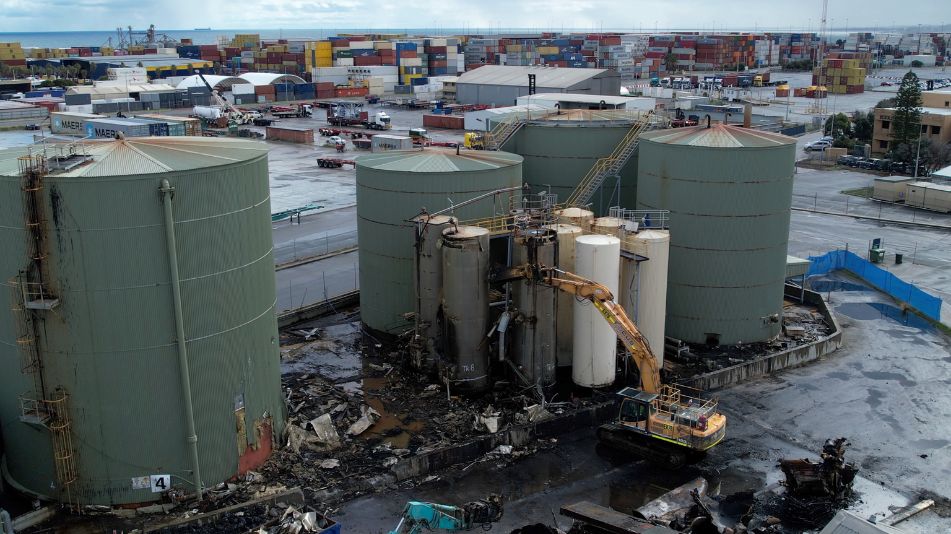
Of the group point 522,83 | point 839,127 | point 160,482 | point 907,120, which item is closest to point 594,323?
point 160,482

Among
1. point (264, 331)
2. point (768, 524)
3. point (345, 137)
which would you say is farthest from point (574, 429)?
point (345, 137)

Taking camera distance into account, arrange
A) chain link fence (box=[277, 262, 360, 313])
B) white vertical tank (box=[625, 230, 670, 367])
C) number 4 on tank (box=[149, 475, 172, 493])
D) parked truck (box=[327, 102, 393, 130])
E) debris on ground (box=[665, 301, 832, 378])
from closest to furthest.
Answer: number 4 on tank (box=[149, 475, 172, 493]) → white vertical tank (box=[625, 230, 670, 367]) → debris on ground (box=[665, 301, 832, 378]) → chain link fence (box=[277, 262, 360, 313]) → parked truck (box=[327, 102, 393, 130])

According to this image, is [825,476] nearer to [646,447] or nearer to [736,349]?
[646,447]

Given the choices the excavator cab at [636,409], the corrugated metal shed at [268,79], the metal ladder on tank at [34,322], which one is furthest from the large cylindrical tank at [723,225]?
the corrugated metal shed at [268,79]

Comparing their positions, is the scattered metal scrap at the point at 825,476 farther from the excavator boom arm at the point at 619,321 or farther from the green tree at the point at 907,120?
the green tree at the point at 907,120

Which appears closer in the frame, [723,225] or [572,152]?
[723,225]

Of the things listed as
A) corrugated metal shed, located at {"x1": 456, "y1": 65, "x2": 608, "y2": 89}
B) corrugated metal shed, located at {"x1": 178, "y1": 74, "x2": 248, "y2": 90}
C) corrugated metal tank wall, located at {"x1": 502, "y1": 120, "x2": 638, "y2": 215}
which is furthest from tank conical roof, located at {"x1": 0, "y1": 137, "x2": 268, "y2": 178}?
corrugated metal shed, located at {"x1": 178, "y1": 74, "x2": 248, "y2": 90}

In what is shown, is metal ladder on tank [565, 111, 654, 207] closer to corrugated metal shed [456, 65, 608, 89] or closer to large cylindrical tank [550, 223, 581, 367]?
large cylindrical tank [550, 223, 581, 367]
